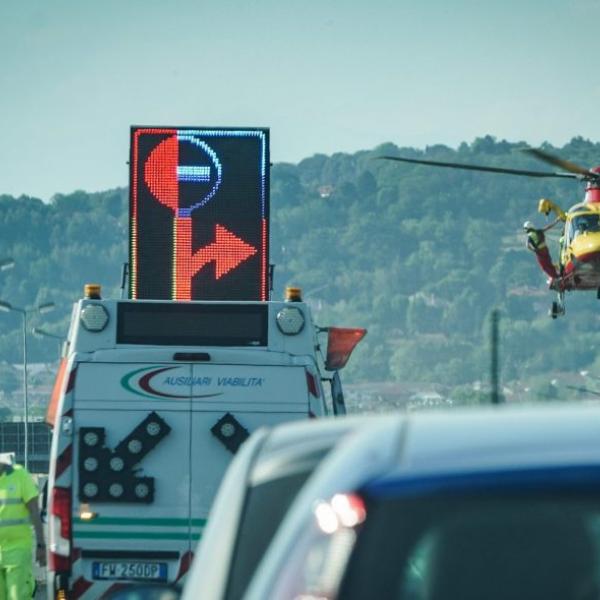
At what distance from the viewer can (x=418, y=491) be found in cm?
322

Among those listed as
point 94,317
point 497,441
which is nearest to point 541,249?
point 94,317

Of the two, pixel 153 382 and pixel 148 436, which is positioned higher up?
pixel 153 382

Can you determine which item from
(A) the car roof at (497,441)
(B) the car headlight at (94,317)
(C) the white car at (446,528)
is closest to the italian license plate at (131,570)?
(B) the car headlight at (94,317)

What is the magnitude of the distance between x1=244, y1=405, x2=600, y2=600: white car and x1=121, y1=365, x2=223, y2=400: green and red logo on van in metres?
9.42

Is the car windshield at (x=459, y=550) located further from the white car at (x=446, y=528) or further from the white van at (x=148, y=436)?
the white van at (x=148, y=436)

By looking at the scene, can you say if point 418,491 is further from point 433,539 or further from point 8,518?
point 8,518

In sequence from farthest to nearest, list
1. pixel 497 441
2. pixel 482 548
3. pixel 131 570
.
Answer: pixel 131 570, pixel 497 441, pixel 482 548

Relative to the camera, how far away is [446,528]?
3260 mm

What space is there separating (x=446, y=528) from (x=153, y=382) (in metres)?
9.60

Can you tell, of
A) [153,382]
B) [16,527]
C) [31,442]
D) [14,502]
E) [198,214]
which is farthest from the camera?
[31,442]

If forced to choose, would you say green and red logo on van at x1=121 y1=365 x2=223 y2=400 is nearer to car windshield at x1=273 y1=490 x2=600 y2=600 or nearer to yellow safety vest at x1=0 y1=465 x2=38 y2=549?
yellow safety vest at x1=0 y1=465 x2=38 y2=549

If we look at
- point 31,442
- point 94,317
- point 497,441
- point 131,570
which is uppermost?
point 497,441

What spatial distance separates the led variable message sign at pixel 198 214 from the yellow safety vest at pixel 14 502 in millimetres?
3685

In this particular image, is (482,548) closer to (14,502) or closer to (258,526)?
(258,526)
